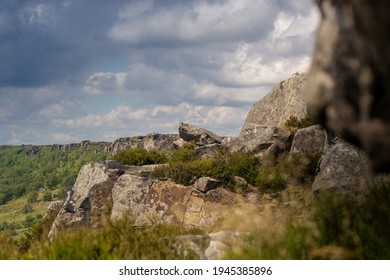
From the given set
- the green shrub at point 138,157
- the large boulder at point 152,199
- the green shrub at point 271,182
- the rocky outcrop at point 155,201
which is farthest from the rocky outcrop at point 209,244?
the green shrub at point 138,157

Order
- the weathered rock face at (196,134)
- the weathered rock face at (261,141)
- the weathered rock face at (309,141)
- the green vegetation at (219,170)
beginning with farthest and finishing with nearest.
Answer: the weathered rock face at (196,134)
the weathered rock face at (261,141)
the weathered rock face at (309,141)
the green vegetation at (219,170)

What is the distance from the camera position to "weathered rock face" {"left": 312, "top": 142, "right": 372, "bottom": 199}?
55.8ft

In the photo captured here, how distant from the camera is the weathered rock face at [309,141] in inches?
944

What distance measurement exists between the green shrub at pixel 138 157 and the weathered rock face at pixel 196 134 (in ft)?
24.8

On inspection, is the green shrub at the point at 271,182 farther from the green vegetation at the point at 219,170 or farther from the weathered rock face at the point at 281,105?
the weathered rock face at the point at 281,105

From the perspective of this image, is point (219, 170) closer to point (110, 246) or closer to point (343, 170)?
point (343, 170)

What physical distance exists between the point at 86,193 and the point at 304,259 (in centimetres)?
1641

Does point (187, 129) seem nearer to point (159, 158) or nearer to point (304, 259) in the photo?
point (159, 158)

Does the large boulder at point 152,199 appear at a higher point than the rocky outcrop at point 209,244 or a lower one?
lower

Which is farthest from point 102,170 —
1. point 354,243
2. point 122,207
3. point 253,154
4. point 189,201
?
point 354,243

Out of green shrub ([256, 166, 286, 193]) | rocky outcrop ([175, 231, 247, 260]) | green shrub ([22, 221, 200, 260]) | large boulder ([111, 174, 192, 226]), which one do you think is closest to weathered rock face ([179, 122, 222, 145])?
green shrub ([256, 166, 286, 193])

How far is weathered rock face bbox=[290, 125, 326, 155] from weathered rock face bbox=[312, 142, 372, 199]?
5.48 meters

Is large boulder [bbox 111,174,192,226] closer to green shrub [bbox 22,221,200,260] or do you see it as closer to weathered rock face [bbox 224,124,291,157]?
weathered rock face [bbox 224,124,291,157]

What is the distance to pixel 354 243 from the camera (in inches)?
334
